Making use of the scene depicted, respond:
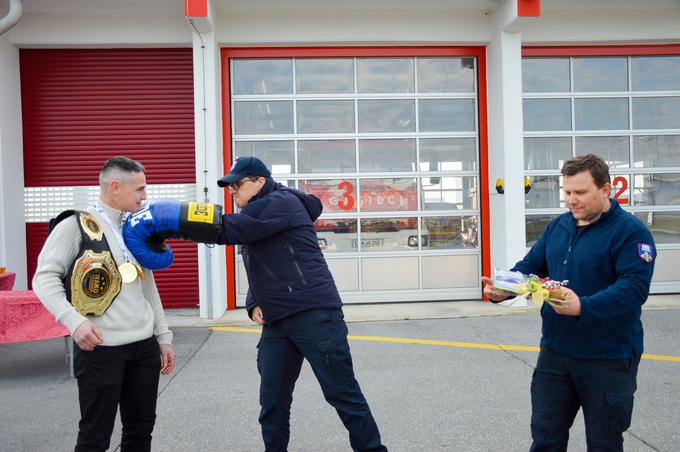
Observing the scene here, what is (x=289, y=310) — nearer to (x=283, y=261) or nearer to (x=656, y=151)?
(x=283, y=261)

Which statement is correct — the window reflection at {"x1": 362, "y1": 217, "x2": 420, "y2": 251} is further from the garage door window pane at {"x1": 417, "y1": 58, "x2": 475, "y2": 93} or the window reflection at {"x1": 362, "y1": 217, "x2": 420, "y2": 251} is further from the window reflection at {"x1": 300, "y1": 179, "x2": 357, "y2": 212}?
the garage door window pane at {"x1": 417, "y1": 58, "x2": 475, "y2": 93}

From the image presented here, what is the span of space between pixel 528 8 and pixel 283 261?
23.2ft

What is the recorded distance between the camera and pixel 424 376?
537 centimetres

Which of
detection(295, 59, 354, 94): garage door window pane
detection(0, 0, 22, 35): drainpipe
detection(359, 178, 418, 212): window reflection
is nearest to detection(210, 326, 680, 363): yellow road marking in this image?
detection(359, 178, 418, 212): window reflection

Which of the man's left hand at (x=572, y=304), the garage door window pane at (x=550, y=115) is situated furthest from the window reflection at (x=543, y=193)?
the man's left hand at (x=572, y=304)

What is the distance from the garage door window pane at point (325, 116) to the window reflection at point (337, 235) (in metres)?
1.56

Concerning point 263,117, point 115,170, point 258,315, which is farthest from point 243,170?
point 263,117

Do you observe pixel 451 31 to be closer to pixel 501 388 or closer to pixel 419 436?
pixel 501 388

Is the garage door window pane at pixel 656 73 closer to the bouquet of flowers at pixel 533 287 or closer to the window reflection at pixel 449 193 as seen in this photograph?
the window reflection at pixel 449 193

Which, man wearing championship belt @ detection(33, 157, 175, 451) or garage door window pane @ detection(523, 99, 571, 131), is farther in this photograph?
garage door window pane @ detection(523, 99, 571, 131)

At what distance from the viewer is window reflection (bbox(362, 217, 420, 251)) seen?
9539 mm

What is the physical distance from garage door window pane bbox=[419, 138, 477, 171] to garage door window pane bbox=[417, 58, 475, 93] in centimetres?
88

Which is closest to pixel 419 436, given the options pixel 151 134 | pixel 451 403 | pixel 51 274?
pixel 451 403

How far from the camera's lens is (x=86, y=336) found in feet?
8.41
